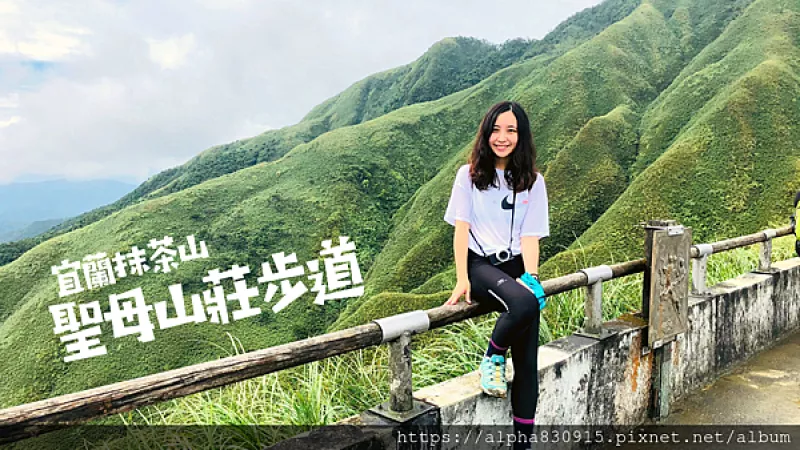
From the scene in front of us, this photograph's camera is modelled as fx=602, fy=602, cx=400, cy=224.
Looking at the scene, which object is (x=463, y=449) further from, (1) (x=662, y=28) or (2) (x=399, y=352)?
(1) (x=662, y=28)

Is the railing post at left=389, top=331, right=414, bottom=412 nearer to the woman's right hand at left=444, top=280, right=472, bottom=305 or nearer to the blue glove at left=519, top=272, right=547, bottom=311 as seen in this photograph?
the woman's right hand at left=444, top=280, right=472, bottom=305

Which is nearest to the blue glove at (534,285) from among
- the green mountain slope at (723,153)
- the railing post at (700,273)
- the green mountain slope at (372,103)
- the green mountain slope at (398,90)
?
the railing post at (700,273)

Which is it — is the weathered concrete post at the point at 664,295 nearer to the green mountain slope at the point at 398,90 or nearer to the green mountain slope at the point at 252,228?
the green mountain slope at the point at 252,228

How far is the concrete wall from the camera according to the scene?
8.34 feet

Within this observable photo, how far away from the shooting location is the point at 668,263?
3.53 metres

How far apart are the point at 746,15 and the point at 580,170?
18.0m

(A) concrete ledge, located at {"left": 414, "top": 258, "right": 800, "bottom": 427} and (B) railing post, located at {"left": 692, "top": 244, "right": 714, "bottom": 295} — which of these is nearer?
(A) concrete ledge, located at {"left": 414, "top": 258, "right": 800, "bottom": 427}

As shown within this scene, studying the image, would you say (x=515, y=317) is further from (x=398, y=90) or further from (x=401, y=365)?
(x=398, y=90)

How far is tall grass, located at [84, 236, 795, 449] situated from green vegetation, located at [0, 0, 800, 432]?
16.3m

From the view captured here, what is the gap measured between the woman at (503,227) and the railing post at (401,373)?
340mm

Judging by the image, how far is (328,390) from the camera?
3.35m

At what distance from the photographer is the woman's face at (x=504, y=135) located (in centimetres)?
254

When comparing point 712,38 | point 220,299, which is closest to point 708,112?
point 712,38

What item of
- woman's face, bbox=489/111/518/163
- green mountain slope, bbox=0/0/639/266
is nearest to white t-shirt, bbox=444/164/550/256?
woman's face, bbox=489/111/518/163
